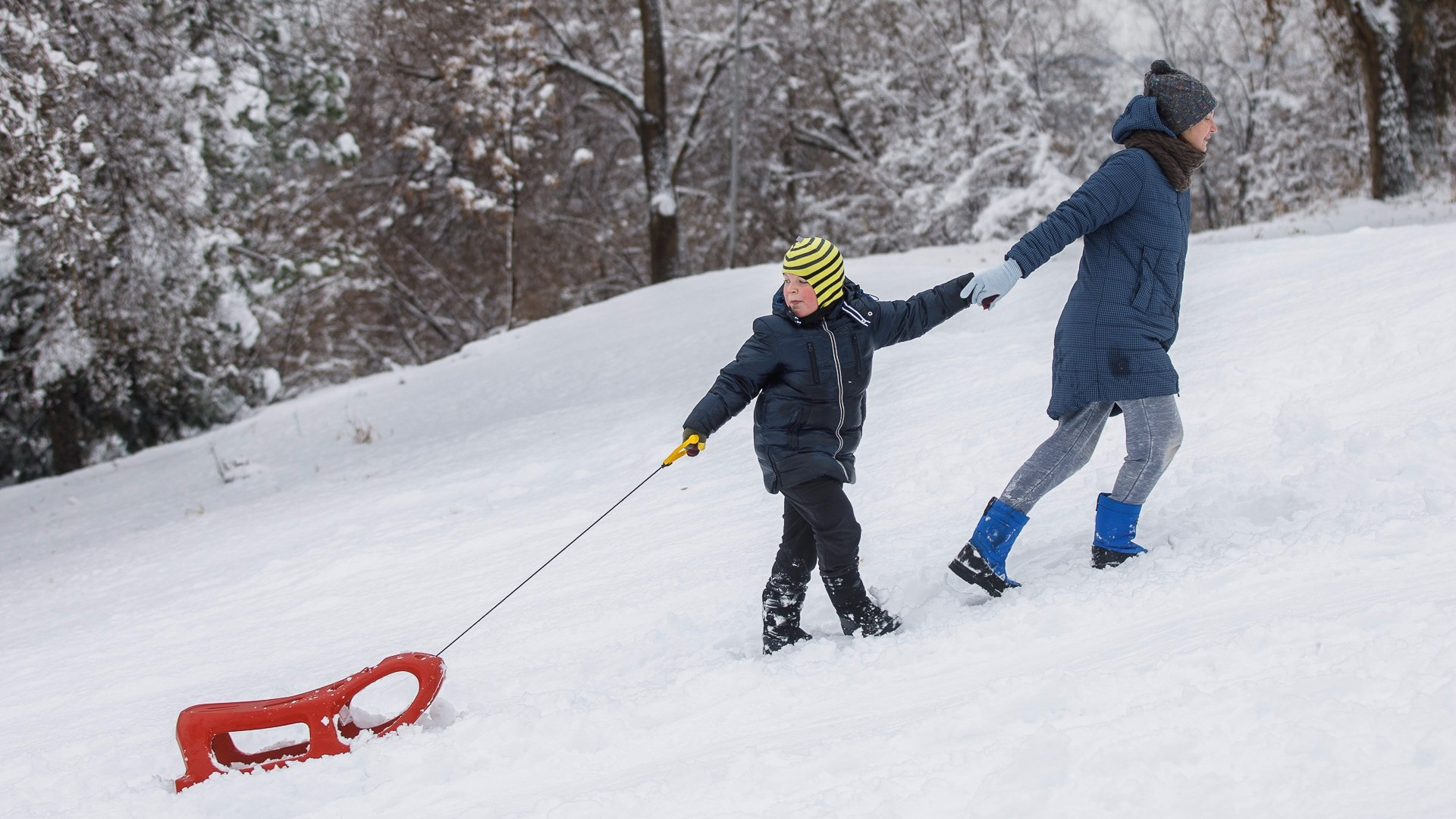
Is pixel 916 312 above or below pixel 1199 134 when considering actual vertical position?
below

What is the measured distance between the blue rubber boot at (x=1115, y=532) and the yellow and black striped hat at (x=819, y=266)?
4.21 ft

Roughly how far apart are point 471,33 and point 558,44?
2.92 m

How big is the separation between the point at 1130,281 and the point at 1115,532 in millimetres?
919

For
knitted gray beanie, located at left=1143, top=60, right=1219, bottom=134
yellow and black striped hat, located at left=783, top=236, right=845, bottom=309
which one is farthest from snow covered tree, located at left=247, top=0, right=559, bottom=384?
knitted gray beanie, located at left=1143, top=60, right=1219, bottom=134

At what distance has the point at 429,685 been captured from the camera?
363 centimetres

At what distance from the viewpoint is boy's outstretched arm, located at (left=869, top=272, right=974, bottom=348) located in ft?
12.5

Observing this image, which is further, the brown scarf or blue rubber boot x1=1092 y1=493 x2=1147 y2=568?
blue rubber boot x1=1092 y1=493 x2=1147 y2=568

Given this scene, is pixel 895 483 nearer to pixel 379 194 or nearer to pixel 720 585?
pixel 720 585

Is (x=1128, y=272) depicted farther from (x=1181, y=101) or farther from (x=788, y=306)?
(x=788, y=306)

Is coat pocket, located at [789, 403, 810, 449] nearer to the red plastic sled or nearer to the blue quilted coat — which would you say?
the blue quilted coat

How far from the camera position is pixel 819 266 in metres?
3.63

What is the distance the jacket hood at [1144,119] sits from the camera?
372 cm

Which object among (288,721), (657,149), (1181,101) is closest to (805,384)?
(1181,101)

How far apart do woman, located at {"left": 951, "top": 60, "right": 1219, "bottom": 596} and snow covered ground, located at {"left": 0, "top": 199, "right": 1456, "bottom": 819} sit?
502mm
